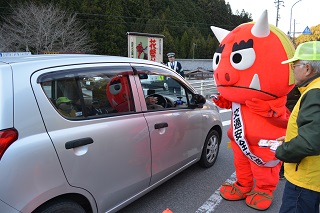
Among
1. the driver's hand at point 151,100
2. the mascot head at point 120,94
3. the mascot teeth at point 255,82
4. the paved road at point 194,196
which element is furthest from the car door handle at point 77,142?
the mascot teeth at point 255,82

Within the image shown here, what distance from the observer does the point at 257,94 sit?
9.36 ft

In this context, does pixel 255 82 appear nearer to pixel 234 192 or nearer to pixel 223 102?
pixel 223 102

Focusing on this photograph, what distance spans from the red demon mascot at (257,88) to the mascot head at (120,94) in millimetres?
1126

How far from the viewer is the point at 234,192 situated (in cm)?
333

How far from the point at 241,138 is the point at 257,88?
59cm

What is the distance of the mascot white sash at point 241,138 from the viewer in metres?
3.01

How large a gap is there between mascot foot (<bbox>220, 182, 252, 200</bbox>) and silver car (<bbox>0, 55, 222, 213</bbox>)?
0.71 metres

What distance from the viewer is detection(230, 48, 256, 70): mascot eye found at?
2847 mm

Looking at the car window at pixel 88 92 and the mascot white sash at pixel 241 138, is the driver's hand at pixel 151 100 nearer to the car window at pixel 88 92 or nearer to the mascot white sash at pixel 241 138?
the car window at pixel 88 92

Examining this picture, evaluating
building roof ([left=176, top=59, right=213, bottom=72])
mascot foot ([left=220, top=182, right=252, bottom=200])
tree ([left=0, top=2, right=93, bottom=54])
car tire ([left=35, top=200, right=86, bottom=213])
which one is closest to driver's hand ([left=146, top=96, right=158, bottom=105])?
car tire ([left=35, top=200, right=86, bottom=213])

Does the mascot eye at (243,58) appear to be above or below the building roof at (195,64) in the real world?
below

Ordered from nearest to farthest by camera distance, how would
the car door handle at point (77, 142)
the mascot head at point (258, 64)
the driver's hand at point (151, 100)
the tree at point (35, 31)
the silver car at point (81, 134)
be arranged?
1. the silver car at point (81, 134)
2. the car door handle at point (77, 142)
3. the mascot head at point (258, 64)
4. the driver's hand at point (151, 100)
5. the tree at point (35, 31)

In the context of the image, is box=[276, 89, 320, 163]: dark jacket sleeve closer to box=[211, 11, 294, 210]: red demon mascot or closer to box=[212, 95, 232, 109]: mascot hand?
box=[211, 11, 294, 210]: red demon mascot

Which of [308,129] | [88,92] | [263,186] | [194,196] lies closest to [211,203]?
[194,196]
